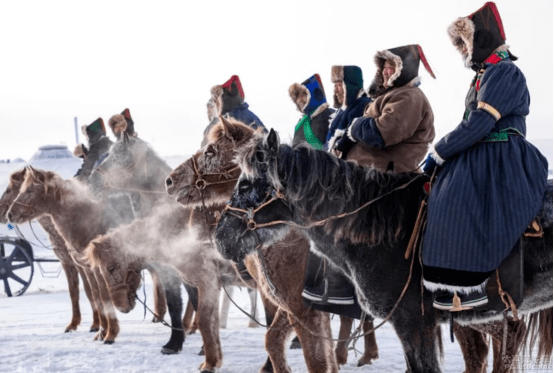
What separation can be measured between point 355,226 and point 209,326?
10.7ft

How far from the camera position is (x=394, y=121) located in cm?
398

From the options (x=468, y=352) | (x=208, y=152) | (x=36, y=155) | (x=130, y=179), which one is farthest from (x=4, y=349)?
(x=36, y=155)

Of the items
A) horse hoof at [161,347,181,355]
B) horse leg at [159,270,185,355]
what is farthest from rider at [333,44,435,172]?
horse hoof at [161,347,181,355]

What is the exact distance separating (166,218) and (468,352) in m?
3.61

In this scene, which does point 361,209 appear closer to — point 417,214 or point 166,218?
point 417,214

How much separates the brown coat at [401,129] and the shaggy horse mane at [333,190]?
53 cm

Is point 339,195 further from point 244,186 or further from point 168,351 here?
point 168,351

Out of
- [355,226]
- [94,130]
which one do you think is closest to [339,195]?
[355,226]

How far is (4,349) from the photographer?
7.96 meters

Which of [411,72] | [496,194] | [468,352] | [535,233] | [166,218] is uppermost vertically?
[411,72]

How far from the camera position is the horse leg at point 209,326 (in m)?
6.35

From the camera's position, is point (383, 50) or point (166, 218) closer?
point (383, 50)

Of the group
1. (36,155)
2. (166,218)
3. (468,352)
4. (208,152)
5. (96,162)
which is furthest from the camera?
(36,155)

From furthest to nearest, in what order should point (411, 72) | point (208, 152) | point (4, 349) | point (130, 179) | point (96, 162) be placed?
point (96, 162) < point (4, 349) < point (130, 179) < point (208, 152) < point (411, 72)
